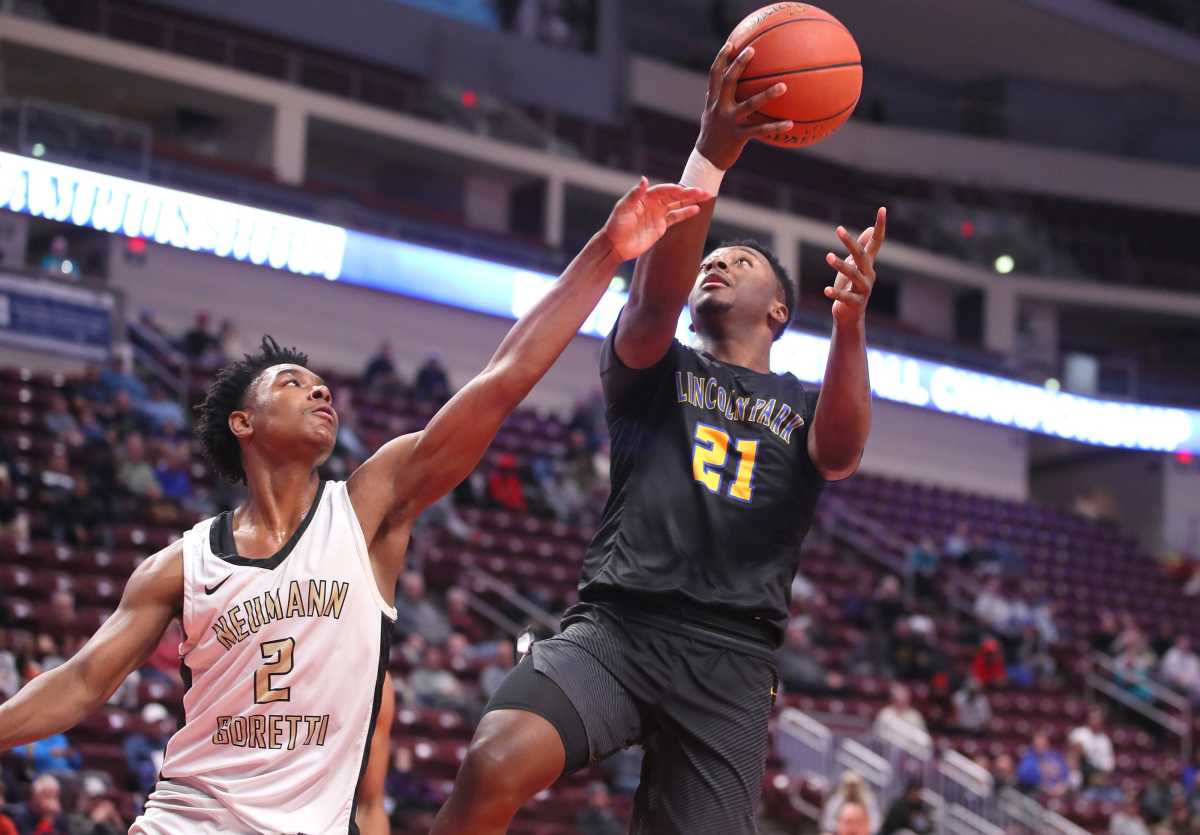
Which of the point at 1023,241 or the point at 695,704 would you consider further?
the point at 1023,241

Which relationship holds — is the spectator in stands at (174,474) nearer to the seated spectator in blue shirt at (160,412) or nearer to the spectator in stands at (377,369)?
the seated spectator in blue shirt at (160,412)

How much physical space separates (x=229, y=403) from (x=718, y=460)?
130 cm

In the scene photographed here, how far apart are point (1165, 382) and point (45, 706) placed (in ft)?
94.7

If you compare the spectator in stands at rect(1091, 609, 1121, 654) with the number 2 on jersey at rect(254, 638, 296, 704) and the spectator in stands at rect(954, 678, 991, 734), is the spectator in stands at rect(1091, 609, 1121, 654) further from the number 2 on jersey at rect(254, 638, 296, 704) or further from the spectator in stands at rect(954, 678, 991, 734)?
the number 2 on jersey at rect(254, 638, 296, 704)

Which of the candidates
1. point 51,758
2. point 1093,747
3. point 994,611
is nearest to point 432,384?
point 994,611

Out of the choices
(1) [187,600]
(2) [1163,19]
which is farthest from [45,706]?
(2) [1163,19]

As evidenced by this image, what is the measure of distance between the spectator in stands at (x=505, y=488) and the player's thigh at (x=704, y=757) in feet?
45.3

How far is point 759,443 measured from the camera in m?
4.48

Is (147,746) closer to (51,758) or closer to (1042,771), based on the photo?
(51,758)

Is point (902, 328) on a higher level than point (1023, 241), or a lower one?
lower

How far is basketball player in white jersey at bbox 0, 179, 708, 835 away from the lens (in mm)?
3777

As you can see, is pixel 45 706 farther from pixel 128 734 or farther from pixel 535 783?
pixel 128 734

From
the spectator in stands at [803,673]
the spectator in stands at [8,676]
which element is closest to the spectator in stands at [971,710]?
the spectator in stands at [803,673]

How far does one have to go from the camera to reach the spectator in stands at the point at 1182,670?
69.3ft
